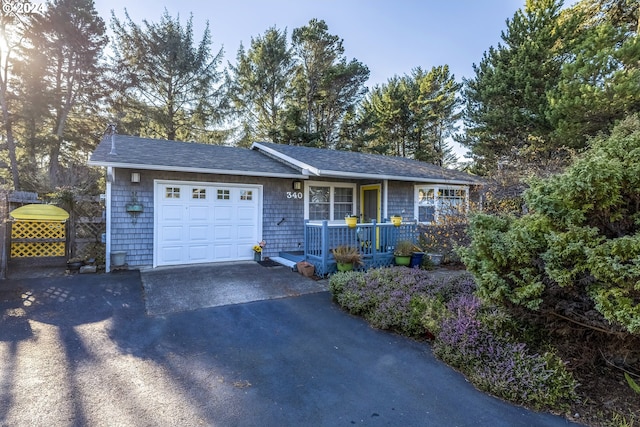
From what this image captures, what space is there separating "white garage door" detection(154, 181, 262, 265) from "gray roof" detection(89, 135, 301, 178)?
519mm

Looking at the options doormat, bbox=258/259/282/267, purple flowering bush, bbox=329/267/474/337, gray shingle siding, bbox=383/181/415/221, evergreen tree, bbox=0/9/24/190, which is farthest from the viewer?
evergreen tree, bbox=0/9/24/190

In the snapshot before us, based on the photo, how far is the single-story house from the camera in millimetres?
7141

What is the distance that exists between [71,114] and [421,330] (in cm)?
1853

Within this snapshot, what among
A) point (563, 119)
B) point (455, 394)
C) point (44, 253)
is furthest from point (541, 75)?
point (44, 253)

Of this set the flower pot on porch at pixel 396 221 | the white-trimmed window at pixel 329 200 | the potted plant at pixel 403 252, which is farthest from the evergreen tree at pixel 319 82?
the potted plant at pixel 403 252

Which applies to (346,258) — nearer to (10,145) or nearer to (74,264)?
(74,264)

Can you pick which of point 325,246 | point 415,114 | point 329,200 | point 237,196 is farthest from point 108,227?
point 415,114

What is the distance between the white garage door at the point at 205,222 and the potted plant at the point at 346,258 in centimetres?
264

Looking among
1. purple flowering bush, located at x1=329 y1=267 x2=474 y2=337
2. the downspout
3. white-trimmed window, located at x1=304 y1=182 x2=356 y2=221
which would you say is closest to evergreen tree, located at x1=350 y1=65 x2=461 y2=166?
white-trimmed window, located at x1=304 y1=182 x2=356 y2=221

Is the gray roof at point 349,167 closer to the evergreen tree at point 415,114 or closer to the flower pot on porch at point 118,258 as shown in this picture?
the flower pot on porch at point 118,258

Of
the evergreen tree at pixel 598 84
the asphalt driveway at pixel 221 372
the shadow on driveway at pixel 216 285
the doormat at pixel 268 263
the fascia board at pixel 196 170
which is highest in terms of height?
the evergreen tree at pixel 598 84

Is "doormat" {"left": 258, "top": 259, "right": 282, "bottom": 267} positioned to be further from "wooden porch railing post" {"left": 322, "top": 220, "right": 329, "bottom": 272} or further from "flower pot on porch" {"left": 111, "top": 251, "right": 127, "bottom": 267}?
"flower pot on porch" {"left": 111, "top": 251, "right": 127, "bottom": 267}

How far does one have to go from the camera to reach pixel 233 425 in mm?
2324

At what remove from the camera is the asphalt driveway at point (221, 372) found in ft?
8.05
